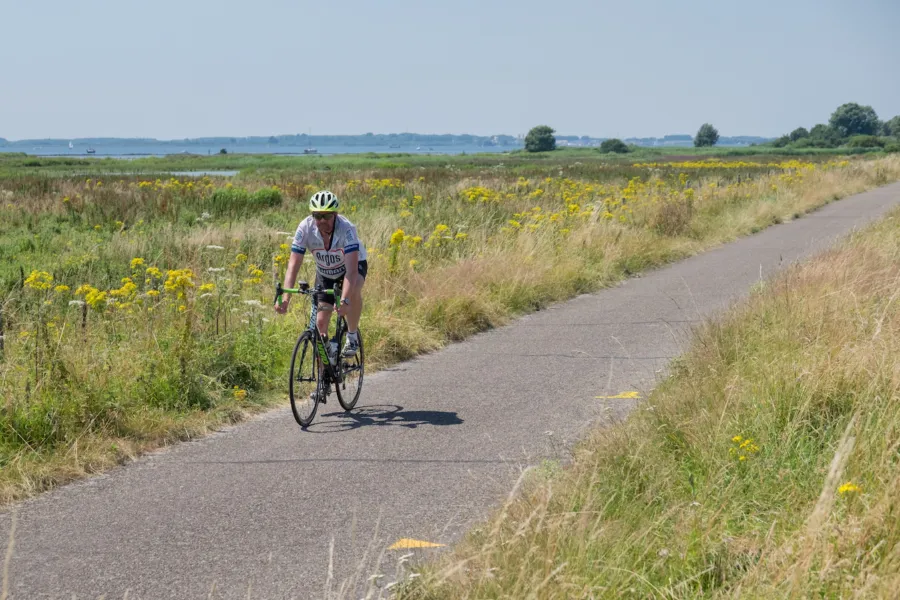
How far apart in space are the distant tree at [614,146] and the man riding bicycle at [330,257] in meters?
140

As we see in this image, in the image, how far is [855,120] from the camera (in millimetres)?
193500

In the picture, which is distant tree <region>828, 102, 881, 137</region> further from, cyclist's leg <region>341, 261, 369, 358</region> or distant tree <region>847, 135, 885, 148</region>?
cyclist's leg <region>341, 261, 369, 358</region>

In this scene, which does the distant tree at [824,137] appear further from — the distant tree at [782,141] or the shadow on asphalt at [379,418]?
the shadow on asphalt at [379,418]

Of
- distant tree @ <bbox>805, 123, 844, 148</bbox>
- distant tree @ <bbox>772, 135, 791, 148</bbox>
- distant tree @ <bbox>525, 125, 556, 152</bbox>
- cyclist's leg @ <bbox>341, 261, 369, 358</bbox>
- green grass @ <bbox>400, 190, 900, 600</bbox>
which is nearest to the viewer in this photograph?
green grass @ <bbox>400, 190, 900, 600</bbox>

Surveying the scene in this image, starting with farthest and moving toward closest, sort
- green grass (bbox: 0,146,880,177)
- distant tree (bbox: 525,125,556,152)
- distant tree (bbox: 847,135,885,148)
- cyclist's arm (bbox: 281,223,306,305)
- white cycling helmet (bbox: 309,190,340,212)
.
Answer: distant tree (bbox: 525,125,556,152)
distant tree (bbox: 847,135,885,148)
green grass (bbox: 0,146,880,177)
cyclist's arm (bbox: 281,223,306,305)
white cycling helmet (bbox: 309,190,340,212)

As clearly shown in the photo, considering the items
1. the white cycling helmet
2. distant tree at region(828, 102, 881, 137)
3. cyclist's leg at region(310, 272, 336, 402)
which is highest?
distant tree at region(828, 102, 881, 137)

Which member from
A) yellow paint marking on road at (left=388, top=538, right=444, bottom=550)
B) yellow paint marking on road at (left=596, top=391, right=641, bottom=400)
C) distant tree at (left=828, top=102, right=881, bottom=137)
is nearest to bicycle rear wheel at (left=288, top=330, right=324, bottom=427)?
yellow paint marking on road at (left=596, top=391, right=641, bottom=400)

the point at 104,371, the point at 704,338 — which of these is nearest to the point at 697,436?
the point at 704,338

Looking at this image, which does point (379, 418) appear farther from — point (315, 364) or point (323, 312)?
point (323, 312)

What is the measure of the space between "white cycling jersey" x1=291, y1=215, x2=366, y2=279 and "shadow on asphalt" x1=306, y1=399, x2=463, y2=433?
3.87 ft

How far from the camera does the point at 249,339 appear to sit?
9.28m

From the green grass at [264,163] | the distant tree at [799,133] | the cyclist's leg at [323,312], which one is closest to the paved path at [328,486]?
the cyclist's leg at [323,312]

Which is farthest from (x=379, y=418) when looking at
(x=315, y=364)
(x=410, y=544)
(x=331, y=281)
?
(x=410, y=544)

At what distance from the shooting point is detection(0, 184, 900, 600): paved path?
4.74 m
